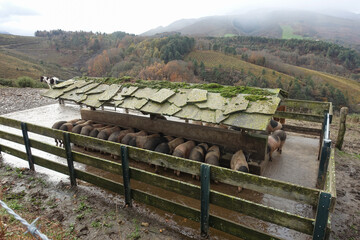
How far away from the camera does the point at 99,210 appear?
4.52 meters

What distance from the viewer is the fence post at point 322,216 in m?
2.74

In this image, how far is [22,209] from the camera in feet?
14.8

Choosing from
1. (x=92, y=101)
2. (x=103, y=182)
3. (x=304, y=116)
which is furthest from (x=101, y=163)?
(x=304, y=116)

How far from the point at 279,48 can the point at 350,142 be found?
11387 cm

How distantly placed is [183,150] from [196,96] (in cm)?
159

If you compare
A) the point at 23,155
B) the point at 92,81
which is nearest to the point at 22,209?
the point at 23,155

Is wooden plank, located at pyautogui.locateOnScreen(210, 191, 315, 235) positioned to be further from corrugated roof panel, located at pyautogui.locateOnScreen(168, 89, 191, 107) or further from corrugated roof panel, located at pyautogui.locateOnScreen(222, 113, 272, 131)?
corrugated roof panel, located at pyautogui.locateOnScreen(168, 89, 191, 107)

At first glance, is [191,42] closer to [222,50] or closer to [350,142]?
[222,50]

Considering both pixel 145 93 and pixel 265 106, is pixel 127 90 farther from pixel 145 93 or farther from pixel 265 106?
pixel 265 106

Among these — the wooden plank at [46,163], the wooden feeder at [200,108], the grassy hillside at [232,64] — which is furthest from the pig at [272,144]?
the grassy hillside at [232,64]

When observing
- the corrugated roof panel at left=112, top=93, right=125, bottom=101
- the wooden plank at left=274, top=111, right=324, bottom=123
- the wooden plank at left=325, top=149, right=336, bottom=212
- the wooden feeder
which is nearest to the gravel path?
the wooden feeder

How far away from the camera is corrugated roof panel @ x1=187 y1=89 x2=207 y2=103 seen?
600 centimetres

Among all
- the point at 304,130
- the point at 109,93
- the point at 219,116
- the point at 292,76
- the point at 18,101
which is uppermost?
the point at 109,93

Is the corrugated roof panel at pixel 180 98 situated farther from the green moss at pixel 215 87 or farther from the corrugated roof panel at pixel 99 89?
the corrugated roof panel at pixel 99 89
